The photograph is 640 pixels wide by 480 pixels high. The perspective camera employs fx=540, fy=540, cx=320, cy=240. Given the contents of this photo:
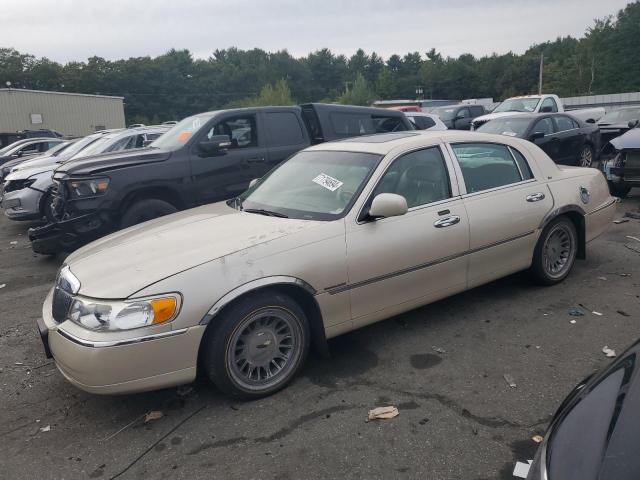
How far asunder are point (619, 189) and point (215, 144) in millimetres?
6920

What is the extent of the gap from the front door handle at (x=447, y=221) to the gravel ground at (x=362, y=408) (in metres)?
0.89

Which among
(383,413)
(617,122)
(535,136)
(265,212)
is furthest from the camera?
(617,122)

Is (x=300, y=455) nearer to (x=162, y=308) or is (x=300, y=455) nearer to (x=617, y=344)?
(x=162, y=308)

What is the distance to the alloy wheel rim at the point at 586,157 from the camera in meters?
12.2

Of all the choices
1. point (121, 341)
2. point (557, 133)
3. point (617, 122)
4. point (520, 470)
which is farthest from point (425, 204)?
point (617, 122)

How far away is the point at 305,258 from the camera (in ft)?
11.8

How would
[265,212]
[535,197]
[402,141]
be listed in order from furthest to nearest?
[535,197], [402,141], [265,212]

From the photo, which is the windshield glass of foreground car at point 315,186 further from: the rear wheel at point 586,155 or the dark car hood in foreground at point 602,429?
the rear wheel at point 586,155

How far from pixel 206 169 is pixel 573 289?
15.1ft

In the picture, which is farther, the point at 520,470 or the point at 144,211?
the point at 144,211

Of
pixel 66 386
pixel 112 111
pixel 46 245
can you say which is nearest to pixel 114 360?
pixel 66 386

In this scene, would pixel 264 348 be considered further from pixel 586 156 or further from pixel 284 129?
pixel 586 156

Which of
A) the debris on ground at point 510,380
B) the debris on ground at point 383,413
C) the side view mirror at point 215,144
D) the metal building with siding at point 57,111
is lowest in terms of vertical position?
the debris on ground at point 383,413

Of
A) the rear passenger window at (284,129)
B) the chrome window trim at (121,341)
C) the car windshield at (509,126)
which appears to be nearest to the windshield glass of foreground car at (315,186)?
the chrome window trim at (121,341)
